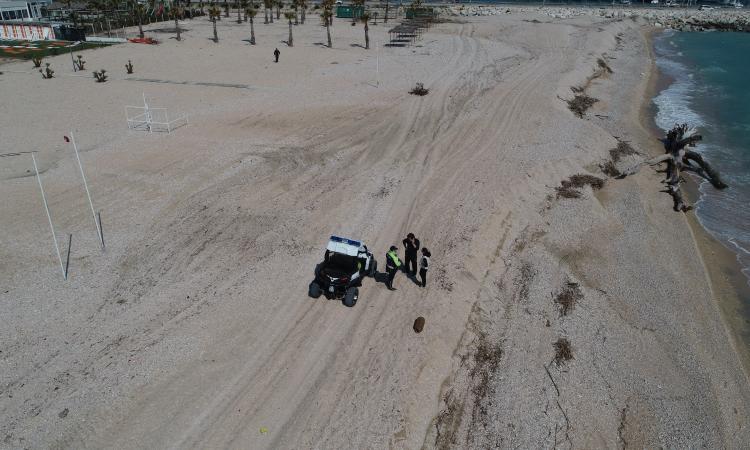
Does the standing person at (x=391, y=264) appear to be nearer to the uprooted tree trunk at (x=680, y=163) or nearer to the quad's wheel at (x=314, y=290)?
the quad's wheel at (x=314, y=290)

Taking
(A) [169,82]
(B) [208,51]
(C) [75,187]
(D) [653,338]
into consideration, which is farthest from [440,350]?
A: (B) [208,51]

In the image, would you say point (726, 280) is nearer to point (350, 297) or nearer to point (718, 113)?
point (350, 297)

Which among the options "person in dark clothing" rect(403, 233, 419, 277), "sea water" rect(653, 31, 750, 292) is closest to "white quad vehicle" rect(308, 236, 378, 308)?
"person in dark clothing" rect(403, 233, 419, 277)

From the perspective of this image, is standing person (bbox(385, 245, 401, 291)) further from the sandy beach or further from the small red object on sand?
the small red object on sand

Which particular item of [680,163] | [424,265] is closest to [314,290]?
[424,265]

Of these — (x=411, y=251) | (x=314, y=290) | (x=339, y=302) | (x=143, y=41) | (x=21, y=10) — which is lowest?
(x=339, y=302)
